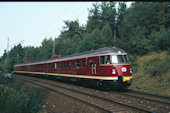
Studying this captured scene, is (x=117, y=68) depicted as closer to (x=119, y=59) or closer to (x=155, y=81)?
(x=119, y=59)

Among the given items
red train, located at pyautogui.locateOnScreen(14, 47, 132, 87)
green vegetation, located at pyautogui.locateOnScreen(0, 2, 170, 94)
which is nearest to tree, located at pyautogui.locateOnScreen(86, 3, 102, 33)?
green vegetation, located at pyautogui.locateOnScreen(0, 2, 170, 94)

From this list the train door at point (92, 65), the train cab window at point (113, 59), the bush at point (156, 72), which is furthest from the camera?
the bush at point (156, 72)

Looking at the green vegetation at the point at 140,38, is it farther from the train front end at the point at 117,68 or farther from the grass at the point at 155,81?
the train front end at the point at 117,68

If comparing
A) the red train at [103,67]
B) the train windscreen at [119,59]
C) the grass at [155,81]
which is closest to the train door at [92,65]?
the red train at [103,67]

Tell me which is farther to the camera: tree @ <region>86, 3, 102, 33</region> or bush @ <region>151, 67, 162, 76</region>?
tree @ <region>86, 3, 102, 33</region>

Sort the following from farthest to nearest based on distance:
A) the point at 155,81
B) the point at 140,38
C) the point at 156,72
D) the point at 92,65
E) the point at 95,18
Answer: the point at 95,18, the point at 140,38, the point at 156,72, the point at 155,81, the point at 92,65

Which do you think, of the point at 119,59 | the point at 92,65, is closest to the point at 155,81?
the point at 119,59

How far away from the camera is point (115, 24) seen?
5066 centimetres

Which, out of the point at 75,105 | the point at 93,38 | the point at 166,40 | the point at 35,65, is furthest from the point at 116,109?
the point at 35,65

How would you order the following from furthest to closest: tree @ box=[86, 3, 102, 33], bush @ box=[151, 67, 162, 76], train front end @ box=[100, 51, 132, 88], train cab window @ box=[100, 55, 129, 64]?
tree @ box=[86, 3, 102, 33]
bush @ box=[151, 67, 162, 76]
train cab window @ box=[100, 55, 129, 64]
train front end @ box=[100, 51, 132, 88]

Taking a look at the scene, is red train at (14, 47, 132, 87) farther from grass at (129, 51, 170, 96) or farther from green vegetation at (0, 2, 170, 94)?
green vegetation at (0, 2, 170, 94)

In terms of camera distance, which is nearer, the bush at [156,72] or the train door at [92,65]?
the train door at [92,65]

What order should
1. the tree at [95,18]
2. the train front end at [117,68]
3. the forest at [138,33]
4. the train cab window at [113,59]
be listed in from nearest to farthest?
the train front end at [117,68], the train cab window at [113,59], the forest at [138,33], the tree at [95,18]

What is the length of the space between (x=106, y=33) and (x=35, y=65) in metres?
15.3
